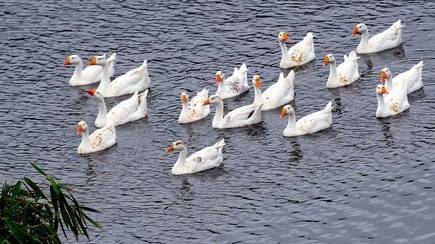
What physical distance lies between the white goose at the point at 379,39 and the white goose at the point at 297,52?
194cm

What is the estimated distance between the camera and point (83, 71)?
166 ft

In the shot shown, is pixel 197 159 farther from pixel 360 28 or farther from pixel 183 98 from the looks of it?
pixel 360 28

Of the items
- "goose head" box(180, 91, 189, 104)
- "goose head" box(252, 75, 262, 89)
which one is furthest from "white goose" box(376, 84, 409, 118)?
"goose head" box(180, 91, 189, 104)

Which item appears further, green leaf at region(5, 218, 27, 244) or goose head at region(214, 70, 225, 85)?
goose head at region(214, 70, 225, 85)

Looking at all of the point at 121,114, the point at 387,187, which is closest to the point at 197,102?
the point at 121,114

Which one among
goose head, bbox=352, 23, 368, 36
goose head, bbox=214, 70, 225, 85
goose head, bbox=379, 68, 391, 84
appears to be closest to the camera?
goose head, bbox=379, 68, 391, 84

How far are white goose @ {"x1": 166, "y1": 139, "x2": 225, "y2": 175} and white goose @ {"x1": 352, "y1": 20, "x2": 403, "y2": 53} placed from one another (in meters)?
10.9

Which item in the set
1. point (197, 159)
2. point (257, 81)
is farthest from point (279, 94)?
point (197, 159)

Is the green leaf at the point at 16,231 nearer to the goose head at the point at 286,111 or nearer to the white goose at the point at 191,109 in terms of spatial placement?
the goose head at the point at 286,111

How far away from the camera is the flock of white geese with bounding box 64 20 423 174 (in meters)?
42.5

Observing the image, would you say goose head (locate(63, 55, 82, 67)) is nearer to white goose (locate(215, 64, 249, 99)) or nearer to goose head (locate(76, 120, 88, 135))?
white goose (locate(215, 64, 249, 99))

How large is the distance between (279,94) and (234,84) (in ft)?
7.55

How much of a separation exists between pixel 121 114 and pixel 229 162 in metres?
6.47

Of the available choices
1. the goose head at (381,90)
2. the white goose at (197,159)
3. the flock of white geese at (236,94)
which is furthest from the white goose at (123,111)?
the goose head at (381,90)
